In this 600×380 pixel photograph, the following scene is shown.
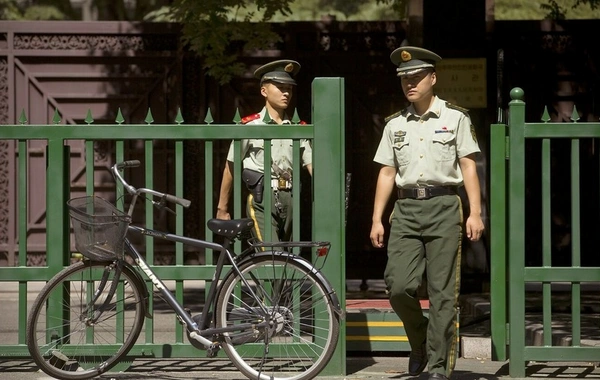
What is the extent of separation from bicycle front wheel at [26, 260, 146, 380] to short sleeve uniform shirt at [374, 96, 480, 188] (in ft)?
5.64

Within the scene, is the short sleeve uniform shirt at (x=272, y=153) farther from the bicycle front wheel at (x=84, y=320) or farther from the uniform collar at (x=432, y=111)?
the bicycle front wheel at (x=84, y=320)

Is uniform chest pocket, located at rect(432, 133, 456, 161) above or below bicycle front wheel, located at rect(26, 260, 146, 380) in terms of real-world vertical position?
above

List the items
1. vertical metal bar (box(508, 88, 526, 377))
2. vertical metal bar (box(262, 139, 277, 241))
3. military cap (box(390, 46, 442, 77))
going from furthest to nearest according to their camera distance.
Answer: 1. vertical metal bar (box(262, 139, 277, 241))
2. vertical metal bar (box(508, 88, 526, 377))
3. military cap (box(390, 46, 442, 77))

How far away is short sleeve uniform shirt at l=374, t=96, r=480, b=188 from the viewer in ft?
24.1

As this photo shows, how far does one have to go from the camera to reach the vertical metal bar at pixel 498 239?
7.74 m

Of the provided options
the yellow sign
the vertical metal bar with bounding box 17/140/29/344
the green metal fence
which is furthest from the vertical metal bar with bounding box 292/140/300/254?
the yellow sign

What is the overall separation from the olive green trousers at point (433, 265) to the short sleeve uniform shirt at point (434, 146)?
125 mm

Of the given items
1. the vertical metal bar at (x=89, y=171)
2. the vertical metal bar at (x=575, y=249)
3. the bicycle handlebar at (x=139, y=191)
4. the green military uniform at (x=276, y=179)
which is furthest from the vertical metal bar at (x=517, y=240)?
the vertical metal bar at (x=89, y=171)

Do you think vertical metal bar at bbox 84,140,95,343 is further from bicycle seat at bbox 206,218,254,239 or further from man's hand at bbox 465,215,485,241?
man's hand at bbox 465,215,485,241

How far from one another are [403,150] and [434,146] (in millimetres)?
190

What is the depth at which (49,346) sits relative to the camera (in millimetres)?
7488

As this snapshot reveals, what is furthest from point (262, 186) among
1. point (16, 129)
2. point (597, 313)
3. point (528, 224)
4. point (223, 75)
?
point (528, 224)

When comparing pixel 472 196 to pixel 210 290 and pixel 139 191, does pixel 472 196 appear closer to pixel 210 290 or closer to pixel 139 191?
pixel 210 290

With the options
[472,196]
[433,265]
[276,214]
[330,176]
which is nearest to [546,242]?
[472,196]
